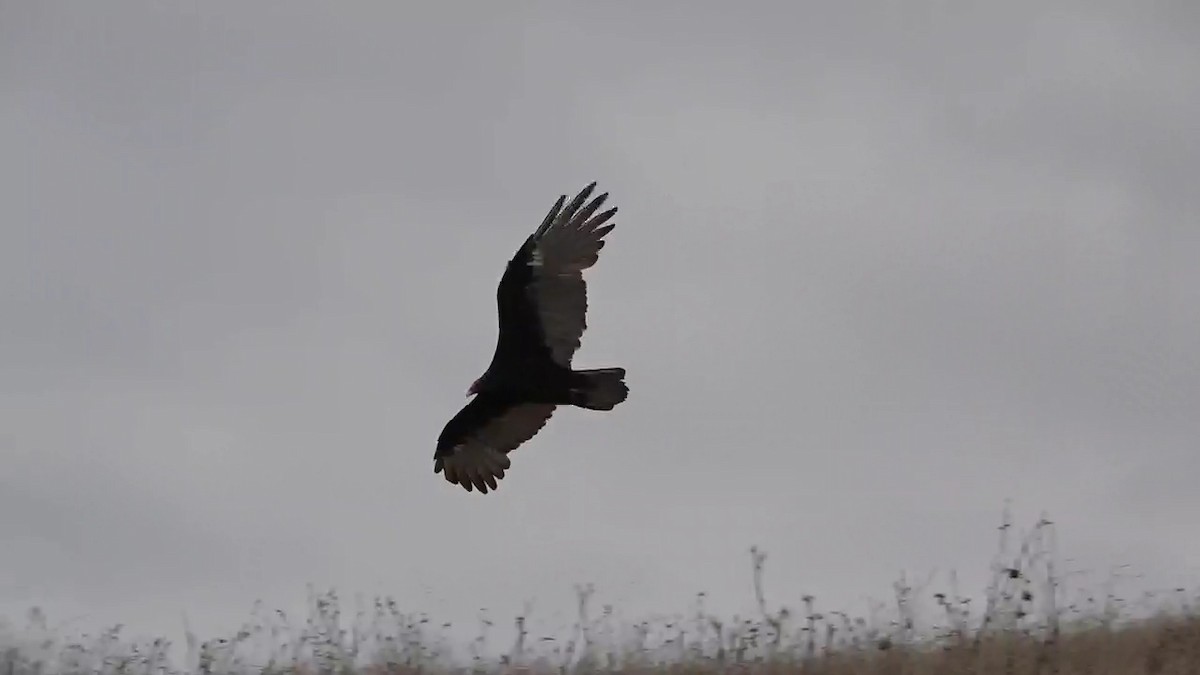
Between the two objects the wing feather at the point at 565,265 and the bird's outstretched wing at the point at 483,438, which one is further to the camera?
the bird's outstretched wing at the point at 483,438

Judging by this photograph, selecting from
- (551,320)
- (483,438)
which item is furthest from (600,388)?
(483,438)

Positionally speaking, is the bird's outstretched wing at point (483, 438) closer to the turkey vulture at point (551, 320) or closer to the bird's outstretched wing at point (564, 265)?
the turkey vulture at point (551, 320)

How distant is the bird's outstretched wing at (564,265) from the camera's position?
780 cm

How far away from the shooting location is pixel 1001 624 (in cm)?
672

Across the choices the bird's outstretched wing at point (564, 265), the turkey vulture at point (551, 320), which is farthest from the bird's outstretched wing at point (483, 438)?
the bird's outstretched wing at point (564, 265)

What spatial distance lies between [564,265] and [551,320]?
0.28 meters

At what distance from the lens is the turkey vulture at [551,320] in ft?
25.6

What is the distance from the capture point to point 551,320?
800 cm

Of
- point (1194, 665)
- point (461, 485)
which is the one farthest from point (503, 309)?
point (1194, 665)

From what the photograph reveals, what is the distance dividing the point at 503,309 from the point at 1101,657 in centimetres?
299

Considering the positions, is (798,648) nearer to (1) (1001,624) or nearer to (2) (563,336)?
(1) (1001,624)

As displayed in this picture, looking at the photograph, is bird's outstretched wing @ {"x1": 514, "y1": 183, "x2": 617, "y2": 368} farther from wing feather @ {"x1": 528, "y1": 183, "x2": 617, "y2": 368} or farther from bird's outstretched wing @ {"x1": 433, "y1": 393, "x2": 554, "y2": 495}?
bird's outstretched wing @ {"x1": 433, "y1": 393, "x2": 554, "y2": 495}

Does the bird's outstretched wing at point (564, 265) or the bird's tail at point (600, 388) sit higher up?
the bird's outstretched wing at point (564, 265)

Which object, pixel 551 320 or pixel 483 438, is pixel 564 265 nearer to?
pixel 551 320
